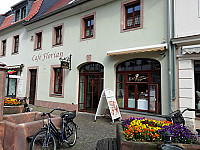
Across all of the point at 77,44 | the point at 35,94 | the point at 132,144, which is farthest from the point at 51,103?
the point at 132,144

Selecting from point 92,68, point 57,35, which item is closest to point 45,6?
point 57,35

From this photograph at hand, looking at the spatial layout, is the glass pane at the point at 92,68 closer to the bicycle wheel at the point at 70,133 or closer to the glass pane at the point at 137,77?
the glass pane at the point at 137,77

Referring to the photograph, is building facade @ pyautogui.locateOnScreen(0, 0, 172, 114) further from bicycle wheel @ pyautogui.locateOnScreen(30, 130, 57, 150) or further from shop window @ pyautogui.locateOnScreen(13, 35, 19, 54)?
bicycle wheel @ pyautogui.locateOnScreen(30, 130, 57, 150)

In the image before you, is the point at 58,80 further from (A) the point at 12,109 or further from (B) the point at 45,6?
(B) the point at 45,6

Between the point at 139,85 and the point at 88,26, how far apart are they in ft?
16.1

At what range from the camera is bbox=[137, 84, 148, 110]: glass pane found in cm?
722

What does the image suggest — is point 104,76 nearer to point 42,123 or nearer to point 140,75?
point 140,75

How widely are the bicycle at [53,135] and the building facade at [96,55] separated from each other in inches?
161

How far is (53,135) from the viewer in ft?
11.6

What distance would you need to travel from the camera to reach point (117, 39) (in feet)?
26.7

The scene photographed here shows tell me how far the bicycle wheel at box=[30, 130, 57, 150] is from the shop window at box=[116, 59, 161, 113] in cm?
482

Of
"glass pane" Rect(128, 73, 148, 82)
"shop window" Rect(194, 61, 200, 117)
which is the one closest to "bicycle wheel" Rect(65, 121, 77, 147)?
"glass pane" Rect(128, 73, 148, 82)

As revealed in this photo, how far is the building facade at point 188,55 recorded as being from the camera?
5988 millimetres

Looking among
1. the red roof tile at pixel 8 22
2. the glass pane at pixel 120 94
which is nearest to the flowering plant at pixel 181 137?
the glass pane at pixel 120 94
